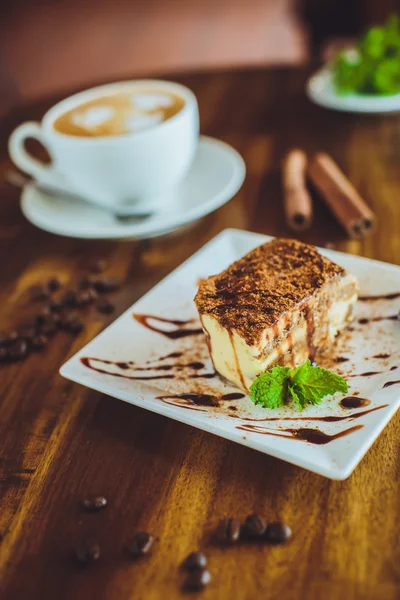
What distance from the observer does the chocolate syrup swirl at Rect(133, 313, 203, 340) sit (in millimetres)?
1555

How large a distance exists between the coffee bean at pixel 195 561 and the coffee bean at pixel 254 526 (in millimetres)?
86

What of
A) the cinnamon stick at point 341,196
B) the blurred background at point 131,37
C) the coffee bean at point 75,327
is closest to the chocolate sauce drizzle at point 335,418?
the coffee bean at point 75,327

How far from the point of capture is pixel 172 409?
1.23 meters

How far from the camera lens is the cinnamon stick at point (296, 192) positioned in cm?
201

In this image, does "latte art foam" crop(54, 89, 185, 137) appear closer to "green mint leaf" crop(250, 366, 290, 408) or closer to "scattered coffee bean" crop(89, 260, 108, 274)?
"scattered coffee bean" crop(89, 260, 108, 274)

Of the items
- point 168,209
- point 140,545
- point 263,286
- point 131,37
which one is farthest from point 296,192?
point 131,37

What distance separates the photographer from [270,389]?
126 centimetres

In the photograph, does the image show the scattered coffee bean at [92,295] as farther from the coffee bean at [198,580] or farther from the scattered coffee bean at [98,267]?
the coffee bean at [198,580]

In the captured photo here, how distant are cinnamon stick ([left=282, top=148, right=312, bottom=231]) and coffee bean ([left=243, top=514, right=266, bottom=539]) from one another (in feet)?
3.71

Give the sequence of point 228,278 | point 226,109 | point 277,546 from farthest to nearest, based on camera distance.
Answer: point 226,109, point 228,278, point 277,546

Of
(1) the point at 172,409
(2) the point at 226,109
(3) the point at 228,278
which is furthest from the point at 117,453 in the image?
(2) the point at 226,109

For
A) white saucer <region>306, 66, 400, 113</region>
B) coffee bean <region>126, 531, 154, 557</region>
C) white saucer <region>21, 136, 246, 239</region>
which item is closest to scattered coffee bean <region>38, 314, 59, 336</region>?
white saucer <region>21, 136, 246, 239</region>

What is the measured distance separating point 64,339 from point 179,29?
24.5 feet

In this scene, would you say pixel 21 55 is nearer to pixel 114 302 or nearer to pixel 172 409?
pixel 114 302
